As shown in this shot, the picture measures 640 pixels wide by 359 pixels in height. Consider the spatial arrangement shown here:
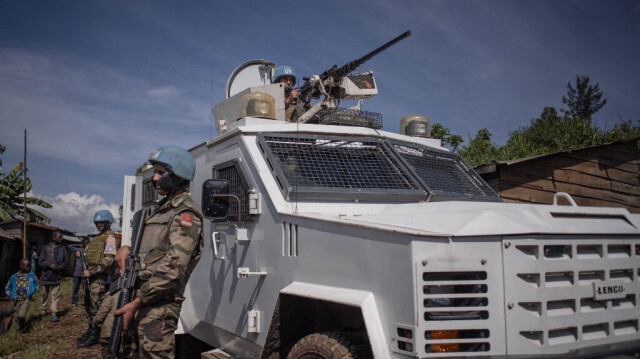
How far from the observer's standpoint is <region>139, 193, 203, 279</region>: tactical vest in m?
3.13

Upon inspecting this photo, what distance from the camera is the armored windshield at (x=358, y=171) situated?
3.40 metres

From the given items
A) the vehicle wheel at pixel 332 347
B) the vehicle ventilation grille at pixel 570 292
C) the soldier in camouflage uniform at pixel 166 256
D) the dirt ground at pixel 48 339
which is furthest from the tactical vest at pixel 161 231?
the dirt ground at pixel 48 339

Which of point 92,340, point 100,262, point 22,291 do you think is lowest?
point 92,340

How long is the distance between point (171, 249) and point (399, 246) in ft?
4.67

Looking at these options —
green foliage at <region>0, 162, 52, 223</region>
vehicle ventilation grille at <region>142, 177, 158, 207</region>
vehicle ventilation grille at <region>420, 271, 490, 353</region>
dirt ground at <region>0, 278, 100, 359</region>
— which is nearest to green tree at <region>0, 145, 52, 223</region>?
green foliage at <region>0, 162, 52, 223</region>

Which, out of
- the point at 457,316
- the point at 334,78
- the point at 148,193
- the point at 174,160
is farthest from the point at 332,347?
the point at 148,193

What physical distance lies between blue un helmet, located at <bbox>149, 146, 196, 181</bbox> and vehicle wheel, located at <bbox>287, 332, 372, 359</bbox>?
137 centimetres

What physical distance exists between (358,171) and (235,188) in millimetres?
923

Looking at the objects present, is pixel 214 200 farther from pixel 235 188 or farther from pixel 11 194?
pixel 11 194

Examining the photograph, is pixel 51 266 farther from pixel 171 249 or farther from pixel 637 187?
pixel 637 187

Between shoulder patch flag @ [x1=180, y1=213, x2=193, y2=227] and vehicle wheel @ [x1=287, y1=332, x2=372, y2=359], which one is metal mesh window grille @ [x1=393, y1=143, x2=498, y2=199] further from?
shoulder patch flag @ [x1=180, y1=213, x2=193, y2=227]

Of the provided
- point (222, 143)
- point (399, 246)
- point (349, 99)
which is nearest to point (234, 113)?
point (222, 143)

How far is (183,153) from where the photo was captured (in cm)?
333

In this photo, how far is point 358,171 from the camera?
3.69m
